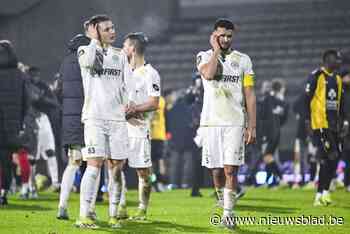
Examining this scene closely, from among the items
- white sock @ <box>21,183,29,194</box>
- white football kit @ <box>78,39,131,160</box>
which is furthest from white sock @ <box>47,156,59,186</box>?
white football kit @ <box>78,39,131,160</box>

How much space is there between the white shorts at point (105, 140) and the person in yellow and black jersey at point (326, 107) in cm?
Answer: 558

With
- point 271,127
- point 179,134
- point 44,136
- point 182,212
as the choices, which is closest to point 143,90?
point 182,212

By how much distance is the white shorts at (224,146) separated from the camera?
14.7 m

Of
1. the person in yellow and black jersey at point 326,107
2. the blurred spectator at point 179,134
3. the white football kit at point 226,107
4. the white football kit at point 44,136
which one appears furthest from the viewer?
the blurred spectator at point 179,134

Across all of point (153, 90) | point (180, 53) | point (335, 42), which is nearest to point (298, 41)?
point (335, 42)

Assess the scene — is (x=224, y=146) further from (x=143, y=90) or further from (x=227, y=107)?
(x=143, y=90)

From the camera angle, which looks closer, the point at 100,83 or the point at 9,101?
the point at 100,83

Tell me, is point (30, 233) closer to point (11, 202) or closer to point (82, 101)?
point (82, 101)

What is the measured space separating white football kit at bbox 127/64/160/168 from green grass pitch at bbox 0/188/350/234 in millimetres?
765

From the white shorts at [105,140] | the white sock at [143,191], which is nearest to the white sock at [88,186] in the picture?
the white shorts at [105,140]

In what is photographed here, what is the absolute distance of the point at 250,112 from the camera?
48.2ft

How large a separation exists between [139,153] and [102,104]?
184 cm

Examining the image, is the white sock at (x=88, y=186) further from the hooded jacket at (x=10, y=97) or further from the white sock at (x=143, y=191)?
the hooded jacket at (x=10, y=97)

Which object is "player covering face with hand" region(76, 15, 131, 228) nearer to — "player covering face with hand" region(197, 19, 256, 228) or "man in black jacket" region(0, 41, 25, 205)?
"player covering face with hand" region(197, 19, 256, 228)
